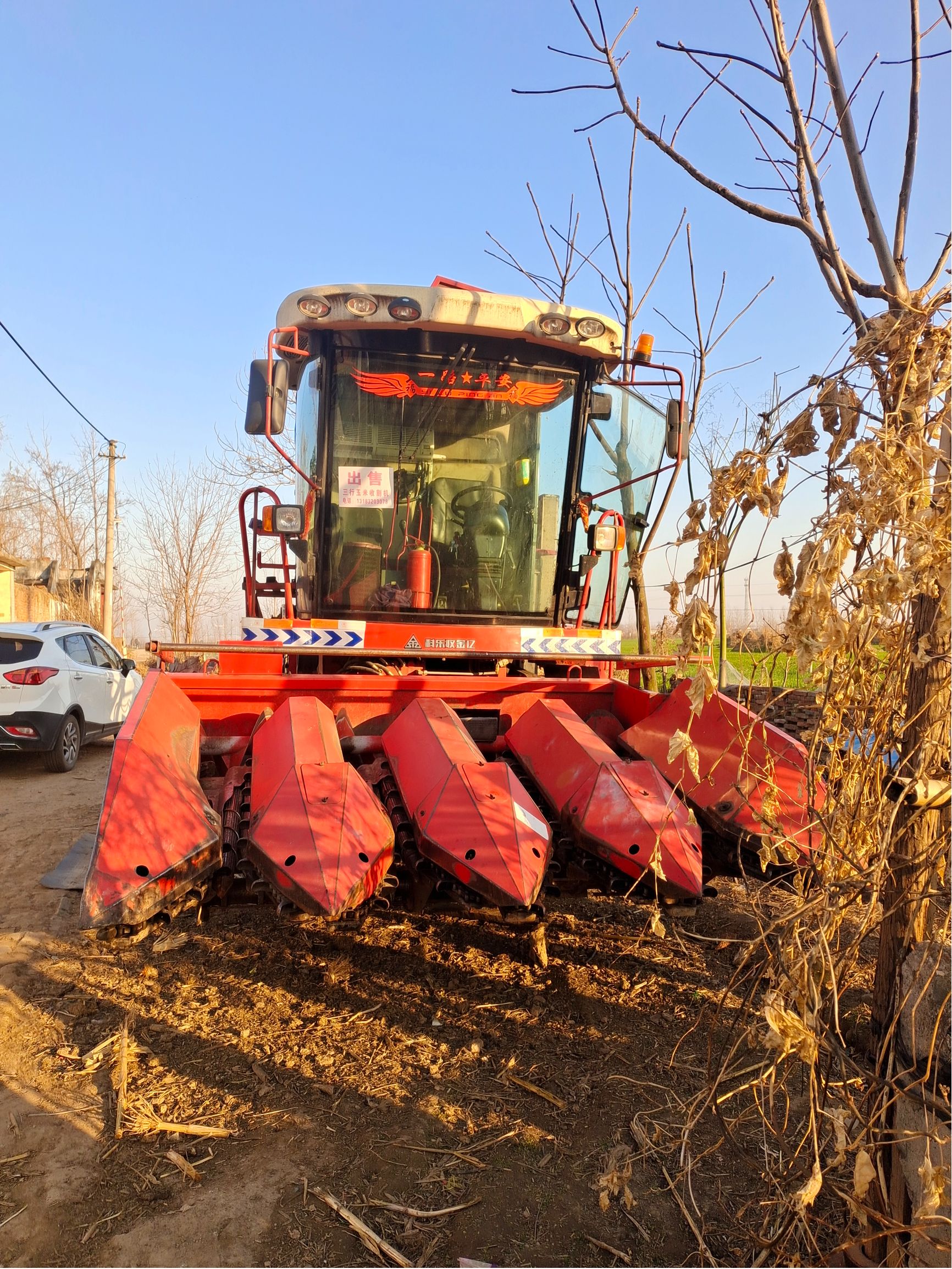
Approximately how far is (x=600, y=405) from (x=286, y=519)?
87.6 inches

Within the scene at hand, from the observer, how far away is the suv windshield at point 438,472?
4996 mm

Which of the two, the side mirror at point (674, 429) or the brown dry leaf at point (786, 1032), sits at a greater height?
the side mirror at point (674, 429)

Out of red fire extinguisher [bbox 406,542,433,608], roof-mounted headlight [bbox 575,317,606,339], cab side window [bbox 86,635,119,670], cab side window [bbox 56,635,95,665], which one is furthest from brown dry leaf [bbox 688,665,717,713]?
cab side window [bbox 86,635,119,670]

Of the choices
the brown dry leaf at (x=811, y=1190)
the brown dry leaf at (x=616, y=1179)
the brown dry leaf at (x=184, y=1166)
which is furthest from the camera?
the brown dry leaf at (x=184, y=1166)

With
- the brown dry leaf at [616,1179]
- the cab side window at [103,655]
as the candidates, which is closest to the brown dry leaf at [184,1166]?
the brown dry leaf at [616,1179]

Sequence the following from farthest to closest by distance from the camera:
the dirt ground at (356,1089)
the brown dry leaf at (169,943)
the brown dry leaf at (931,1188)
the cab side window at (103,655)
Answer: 1. the cab side window at (103,655)
2. the brown dry leaf at (169,943)
3. the dirt ground at (356,1089)
4. the brown dry leaf at (931,1188)

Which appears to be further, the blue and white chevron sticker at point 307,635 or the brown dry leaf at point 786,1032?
the blue and white chevron sticker at point 307,635

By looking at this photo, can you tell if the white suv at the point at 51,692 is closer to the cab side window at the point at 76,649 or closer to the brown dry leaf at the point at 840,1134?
the cab side window at the point at 76,649

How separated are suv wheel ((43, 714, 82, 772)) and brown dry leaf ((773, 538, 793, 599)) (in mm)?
8980

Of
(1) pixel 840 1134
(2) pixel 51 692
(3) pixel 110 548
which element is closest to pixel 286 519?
(1) pixel 840 1134

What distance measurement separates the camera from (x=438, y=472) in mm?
5125

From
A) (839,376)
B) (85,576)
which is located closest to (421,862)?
(839,376)

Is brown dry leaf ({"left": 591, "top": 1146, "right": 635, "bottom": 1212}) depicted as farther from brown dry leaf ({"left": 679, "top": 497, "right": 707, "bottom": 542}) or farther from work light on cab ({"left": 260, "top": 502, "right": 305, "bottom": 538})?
work light on cab ({"left": 260, "top": 502, "right": 305, "bottom": 538})

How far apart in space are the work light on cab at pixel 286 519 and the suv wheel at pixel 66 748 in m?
5.59
